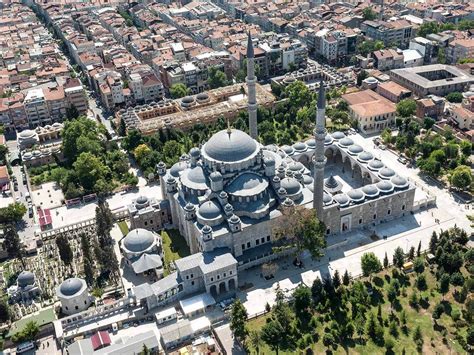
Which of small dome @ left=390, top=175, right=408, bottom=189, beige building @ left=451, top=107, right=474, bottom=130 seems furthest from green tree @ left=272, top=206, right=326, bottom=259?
beige building @ left=451, top=107, right=474, bottom=130

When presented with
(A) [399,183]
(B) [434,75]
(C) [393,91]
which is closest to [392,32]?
(B) [434,75]

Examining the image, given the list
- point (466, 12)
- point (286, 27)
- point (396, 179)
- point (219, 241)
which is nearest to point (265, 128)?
point (396, 179)

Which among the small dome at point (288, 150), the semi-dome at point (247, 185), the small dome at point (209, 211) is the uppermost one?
the semi-dome at point (247, 185)

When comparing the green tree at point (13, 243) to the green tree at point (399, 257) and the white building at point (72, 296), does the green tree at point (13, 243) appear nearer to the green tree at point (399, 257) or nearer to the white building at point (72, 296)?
the white building at point (72, 296)

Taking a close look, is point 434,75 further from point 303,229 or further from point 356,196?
point 303,229

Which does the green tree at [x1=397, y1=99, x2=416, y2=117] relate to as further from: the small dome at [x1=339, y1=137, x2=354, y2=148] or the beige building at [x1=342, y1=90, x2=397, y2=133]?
the small dome at [x1=339, y1=137, x2=354, y2=148]

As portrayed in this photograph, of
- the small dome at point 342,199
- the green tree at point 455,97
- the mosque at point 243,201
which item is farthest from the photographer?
the green tree at point 455,97

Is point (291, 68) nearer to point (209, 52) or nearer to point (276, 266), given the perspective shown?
point (209, 52)

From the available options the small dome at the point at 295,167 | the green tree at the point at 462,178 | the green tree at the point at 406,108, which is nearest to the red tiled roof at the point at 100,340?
the small dome at the point at 295,167
